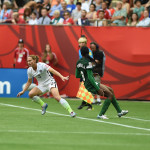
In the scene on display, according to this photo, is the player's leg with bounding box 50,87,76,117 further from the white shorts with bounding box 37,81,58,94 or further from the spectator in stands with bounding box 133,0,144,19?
the spectator in stands with bounding box 133,0,144,19

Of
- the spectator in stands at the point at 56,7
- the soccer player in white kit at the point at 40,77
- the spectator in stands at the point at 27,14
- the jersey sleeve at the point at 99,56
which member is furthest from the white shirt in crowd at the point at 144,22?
the soccer player in white kit at the point at 40,77

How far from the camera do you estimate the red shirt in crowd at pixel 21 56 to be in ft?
71.2

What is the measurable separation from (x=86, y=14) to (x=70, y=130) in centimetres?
A: 1185

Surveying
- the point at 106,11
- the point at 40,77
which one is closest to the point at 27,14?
the point at 106,11

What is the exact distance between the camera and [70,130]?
1146 cm

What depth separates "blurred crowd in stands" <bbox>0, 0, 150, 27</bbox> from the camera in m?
21.3

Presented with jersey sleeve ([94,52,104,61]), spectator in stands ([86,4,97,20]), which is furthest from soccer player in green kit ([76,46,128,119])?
spectator in stands ([86,4,97,20])

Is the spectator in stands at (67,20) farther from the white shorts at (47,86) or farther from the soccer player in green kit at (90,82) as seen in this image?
the soccer player in green kit at (90,82)

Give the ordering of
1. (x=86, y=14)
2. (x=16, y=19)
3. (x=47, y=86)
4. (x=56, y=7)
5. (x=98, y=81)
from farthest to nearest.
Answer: (x=56, y=7)
(x=16, y=19)
(x=86, y=14)
(x=98, y=81)
(x=47, y=86)

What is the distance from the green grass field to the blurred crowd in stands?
5220 mm

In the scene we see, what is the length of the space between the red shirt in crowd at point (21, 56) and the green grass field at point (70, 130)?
4906 mm

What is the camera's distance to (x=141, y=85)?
20797 millimetres

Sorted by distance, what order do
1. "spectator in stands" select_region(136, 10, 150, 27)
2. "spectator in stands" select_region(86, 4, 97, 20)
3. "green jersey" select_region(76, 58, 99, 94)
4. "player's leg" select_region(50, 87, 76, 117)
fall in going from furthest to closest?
"spectator in stands" select_region(86, 4, 97, 20) → "spectator in stands" select_region(136, 10, 150, 27) → "player's leg" select_region(50, 87, 76, 117) → "green jersey" select_region(76, 58, 99, 94)

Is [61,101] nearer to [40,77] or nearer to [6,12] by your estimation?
[40,77]
